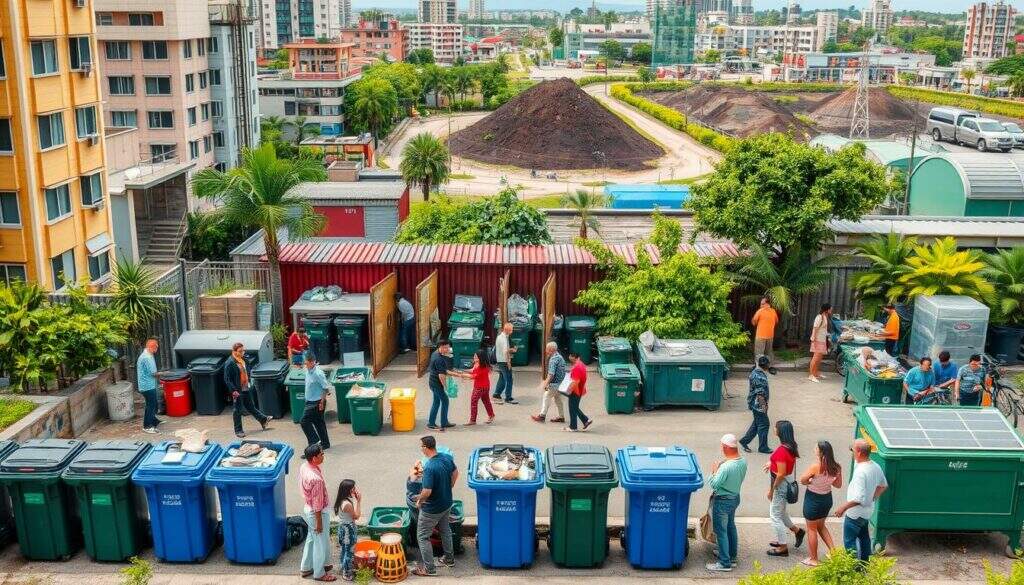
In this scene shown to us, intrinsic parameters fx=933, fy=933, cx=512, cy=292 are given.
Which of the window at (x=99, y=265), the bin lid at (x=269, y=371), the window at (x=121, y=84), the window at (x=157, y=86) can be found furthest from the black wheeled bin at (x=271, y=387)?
the window at (x=121, y=84)

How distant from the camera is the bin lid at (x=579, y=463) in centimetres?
1131

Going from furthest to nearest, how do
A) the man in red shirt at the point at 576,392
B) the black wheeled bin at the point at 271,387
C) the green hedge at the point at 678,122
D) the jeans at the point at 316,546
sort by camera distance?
the green hedge at the point at 678,122 → the black wheeled bin at the point at 271,387 → the man in red shirt at the point at 576,392 → the jeans at the point at 316,546

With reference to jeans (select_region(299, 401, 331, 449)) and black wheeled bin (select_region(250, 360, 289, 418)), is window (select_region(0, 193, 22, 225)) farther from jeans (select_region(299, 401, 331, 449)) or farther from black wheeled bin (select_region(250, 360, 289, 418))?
jeans (select_region(299, 401, 331, 449))

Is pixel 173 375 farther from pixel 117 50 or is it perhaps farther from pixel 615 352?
pixel 117 50

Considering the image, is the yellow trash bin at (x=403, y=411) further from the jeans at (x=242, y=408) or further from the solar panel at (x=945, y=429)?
the solar panel at (x=945, y=429)

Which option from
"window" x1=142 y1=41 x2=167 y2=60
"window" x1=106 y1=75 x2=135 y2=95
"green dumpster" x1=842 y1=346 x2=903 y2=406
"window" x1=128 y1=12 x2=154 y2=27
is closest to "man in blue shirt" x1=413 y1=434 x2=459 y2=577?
"green dumpster" x1=842 y1=346 x2=903 y2=406

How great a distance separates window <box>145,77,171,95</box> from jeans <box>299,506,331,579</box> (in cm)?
4724

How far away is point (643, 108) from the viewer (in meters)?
109

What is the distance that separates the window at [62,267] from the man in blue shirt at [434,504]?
62.7 ft

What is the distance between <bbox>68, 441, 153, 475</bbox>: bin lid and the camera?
11.4 m

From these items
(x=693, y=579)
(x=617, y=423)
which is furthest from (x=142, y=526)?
(x=617, y=423)

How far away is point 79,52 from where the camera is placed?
28188mm

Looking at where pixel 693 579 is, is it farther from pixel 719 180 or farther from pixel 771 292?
pixel 719 180

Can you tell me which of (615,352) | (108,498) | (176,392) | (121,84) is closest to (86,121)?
(176,392)
